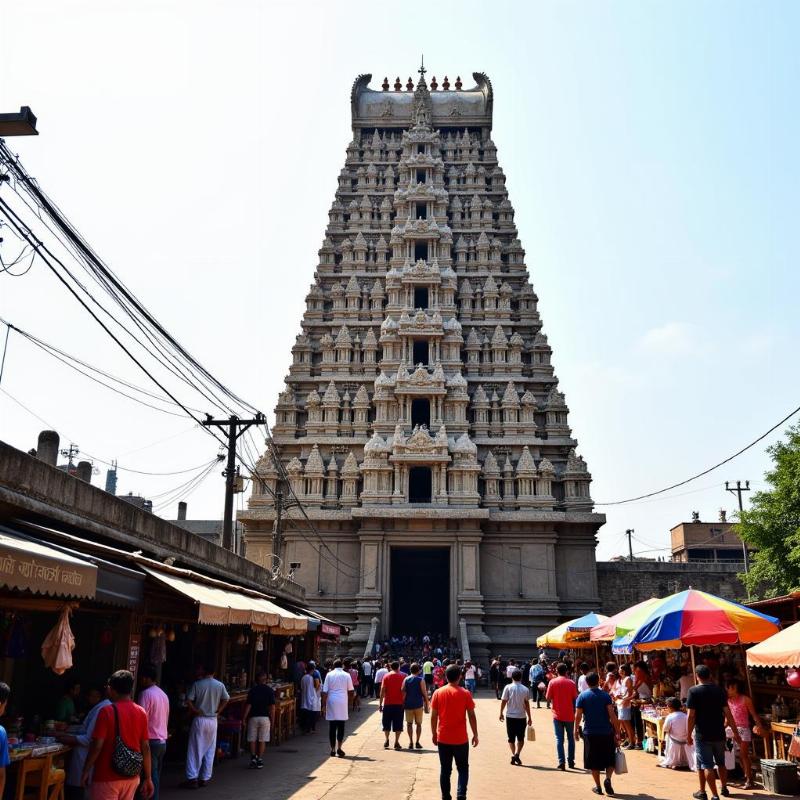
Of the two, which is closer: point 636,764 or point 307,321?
point 636,764

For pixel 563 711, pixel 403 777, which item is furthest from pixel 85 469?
pixel 563 711

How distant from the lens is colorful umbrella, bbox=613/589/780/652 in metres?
13.4

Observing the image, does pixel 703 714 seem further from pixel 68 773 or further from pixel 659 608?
pixel 68 773

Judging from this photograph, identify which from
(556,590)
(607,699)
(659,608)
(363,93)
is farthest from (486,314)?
(607,699)

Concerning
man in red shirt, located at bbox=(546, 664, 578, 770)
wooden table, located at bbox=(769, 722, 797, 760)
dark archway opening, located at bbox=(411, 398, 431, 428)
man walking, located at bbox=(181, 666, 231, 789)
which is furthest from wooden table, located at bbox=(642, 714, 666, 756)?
dark archway opening, located at bbox=(411, 398, 431, 428)

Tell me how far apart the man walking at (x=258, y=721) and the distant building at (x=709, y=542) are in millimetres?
54698

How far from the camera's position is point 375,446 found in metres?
41.5

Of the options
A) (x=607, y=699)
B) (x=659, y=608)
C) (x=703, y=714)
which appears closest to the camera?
(x=703, y=714)

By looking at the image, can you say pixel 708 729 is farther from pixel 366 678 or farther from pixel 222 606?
pixel 366 678

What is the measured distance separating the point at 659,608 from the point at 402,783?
5697 mm

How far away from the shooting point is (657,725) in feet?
52.3

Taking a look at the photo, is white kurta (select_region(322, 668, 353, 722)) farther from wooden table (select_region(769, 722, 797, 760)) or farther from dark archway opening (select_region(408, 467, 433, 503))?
dark archway opening (select_region(408, 467, 433, 503))

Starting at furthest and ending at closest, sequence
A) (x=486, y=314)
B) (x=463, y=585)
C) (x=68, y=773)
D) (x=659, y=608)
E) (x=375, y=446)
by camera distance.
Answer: (x=486, y=314) → (x=375, y=446) → (x=463, y=585) → (x=659, y=608) → (x=68, y=773)

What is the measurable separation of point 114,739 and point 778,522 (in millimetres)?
29536
